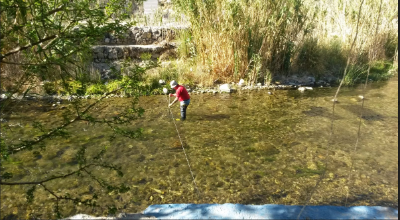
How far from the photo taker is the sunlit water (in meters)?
3.86

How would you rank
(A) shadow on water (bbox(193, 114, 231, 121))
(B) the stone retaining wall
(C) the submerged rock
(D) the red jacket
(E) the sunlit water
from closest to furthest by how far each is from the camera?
(E) the sunlit water
(D) the red jacket
(A) shadow on water (bbox(193, 114, 231, 121))
(C) the submerged rock
(B) the stone retaining wall

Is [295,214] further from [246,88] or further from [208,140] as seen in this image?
[246,88]

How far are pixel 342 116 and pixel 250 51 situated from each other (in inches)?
155

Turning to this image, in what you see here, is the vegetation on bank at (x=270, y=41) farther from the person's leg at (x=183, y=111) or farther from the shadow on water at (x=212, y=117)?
the person's leg at (x=183, y=111)

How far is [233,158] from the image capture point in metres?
4.98

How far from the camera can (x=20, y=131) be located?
19.7 feet

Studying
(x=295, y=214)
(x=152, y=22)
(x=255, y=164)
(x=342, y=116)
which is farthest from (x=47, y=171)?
(x=152, y=22)

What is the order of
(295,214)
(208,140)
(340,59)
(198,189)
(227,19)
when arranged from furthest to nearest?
(340,59)
(227,19)
(208,140)
(198,189)
(295,214)

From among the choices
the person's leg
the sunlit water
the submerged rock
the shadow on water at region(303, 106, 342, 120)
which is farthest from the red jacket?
the shadow on water at region(303, 106, 342, 120)

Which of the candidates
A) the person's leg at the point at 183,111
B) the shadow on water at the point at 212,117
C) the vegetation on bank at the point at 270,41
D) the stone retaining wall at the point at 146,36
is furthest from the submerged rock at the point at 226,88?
the stone retaining wall at the point at 146,36

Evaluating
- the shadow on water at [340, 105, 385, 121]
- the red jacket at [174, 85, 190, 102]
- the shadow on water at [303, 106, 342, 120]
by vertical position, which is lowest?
the shadow on water at [303, 106, 342, 120]

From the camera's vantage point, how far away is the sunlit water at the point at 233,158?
152 inches

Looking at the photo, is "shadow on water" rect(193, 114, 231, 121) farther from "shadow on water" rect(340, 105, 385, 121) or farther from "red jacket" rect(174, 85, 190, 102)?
"shadow on water" rect(340, 105, 385, 121)

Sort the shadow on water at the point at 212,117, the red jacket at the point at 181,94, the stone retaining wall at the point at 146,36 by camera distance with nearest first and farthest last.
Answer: the red jacket at the point at 181,94, the shadow on water at the point at 212,117, the stone retaining wall at the point at 146,36
